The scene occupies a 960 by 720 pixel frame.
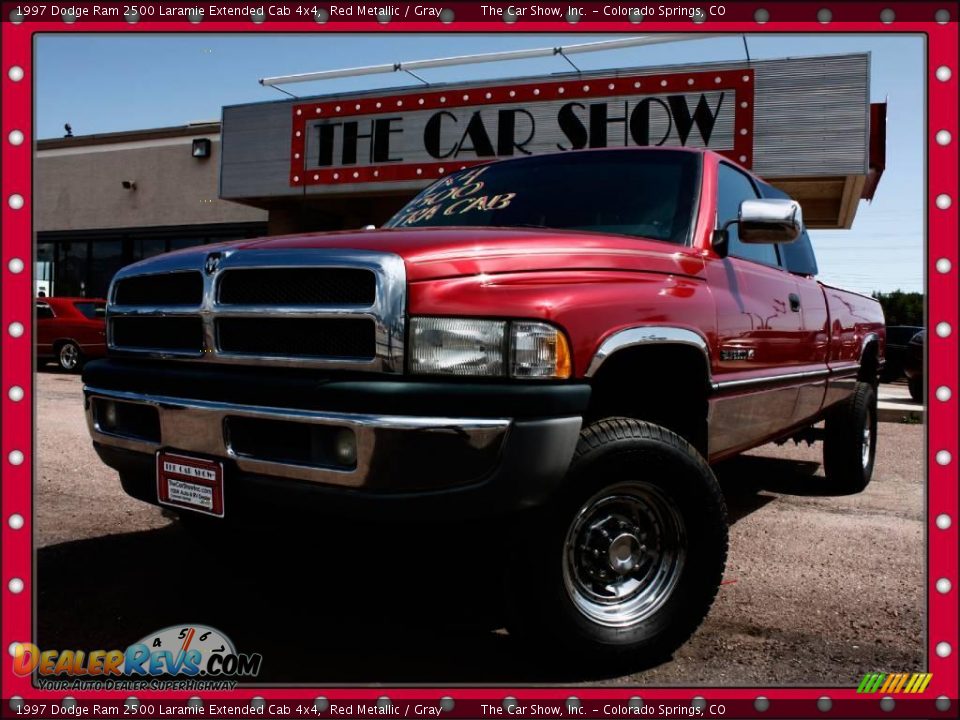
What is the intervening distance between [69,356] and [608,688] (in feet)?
46.4

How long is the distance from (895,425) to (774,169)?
12.1 feet

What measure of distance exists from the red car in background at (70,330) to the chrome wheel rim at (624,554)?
12777 mm

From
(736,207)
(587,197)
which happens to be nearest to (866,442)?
(736,207)

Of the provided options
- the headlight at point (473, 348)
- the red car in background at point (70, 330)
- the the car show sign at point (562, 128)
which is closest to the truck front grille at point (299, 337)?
the headlight at point (473, 348)

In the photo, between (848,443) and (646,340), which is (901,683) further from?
(848,443)

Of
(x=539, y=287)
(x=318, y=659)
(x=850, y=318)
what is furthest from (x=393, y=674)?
(x=850, y=318)

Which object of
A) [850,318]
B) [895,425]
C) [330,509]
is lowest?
[895,425]

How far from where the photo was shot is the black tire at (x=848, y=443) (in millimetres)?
5270

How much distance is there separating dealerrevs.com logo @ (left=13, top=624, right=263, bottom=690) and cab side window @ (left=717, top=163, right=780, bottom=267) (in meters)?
2.41

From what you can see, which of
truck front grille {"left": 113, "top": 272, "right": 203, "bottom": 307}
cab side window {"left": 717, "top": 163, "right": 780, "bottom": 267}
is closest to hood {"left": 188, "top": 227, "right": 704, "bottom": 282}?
truck front grille {"left": 113, "top": 272, "right": 203, "bottom": 307}

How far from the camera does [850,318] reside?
4.92 m

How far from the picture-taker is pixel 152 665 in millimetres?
1978

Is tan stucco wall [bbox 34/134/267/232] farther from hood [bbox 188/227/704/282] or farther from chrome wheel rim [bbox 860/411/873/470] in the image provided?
hood [bbox 188/227/704/282]

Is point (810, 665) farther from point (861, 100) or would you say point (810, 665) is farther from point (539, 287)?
point (861, 100)
